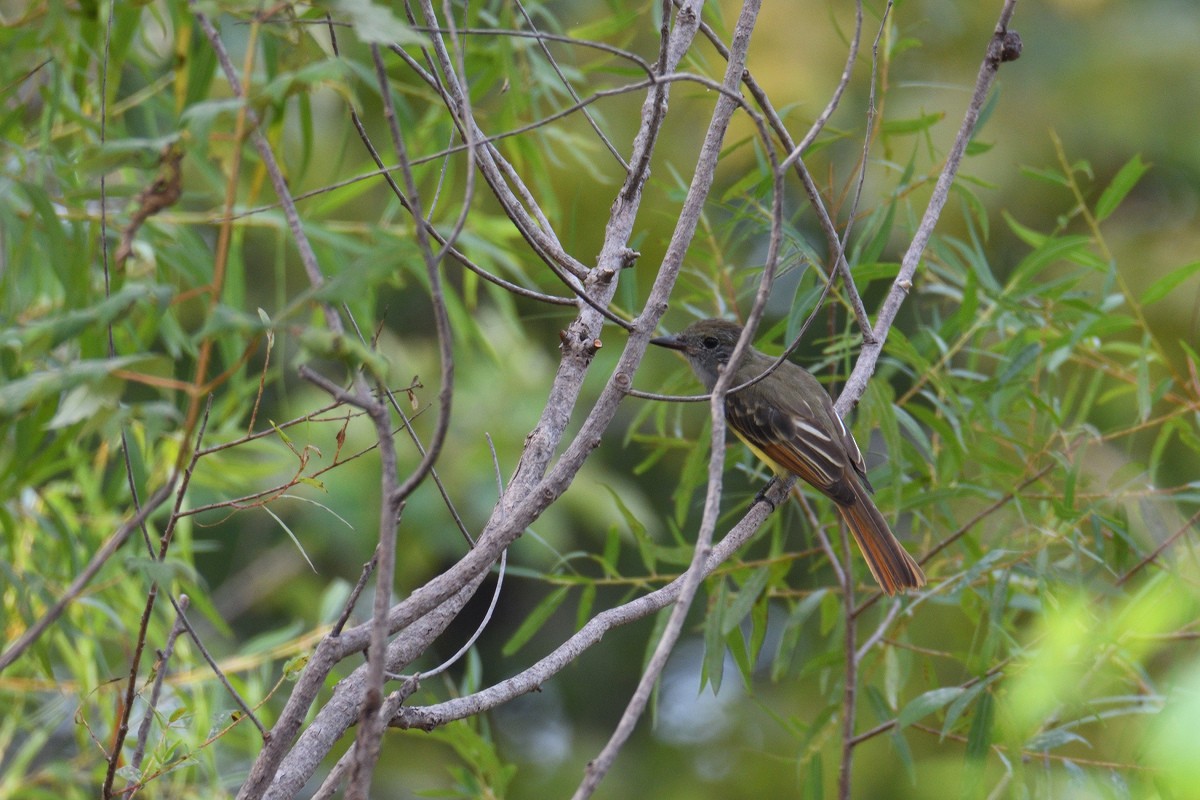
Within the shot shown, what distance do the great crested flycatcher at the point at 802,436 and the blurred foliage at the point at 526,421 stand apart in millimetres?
85

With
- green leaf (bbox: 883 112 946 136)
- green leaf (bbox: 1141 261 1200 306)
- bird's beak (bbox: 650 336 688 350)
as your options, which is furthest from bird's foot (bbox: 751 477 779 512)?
green leaf (bbox: 1141 261 1200 306)

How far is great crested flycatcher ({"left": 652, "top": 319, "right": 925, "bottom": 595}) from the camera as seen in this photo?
8.45ft

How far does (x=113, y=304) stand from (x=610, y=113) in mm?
5955

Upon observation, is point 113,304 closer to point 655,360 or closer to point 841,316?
point 841,316

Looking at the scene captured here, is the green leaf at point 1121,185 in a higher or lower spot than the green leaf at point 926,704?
higher

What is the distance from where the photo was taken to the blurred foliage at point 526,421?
4.70 ft

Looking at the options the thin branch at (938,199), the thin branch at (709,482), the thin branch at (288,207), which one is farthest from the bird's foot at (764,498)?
the thin branch at (288,207)

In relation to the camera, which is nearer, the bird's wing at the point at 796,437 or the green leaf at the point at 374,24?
the green leaf at the point at 374,24

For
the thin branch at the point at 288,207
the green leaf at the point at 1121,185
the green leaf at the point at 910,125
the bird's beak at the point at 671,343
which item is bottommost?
the bird's beak at the point at 671,343

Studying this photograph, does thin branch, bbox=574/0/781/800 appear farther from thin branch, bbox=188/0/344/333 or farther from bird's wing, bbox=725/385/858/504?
bird's wing, bbox=725/385/858/504

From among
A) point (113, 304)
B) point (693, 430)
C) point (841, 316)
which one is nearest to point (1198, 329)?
point (841, 316)

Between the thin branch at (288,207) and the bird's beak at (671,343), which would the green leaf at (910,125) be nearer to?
the bird's beak at (671,343)

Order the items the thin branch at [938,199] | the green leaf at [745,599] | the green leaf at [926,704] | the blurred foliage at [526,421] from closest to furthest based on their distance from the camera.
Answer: the blurred foliage at [526,421], the thin branch at [938,199], the green leaf at [926,704], the green leaf at [745,599]

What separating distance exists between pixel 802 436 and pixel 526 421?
2573 millimetres
